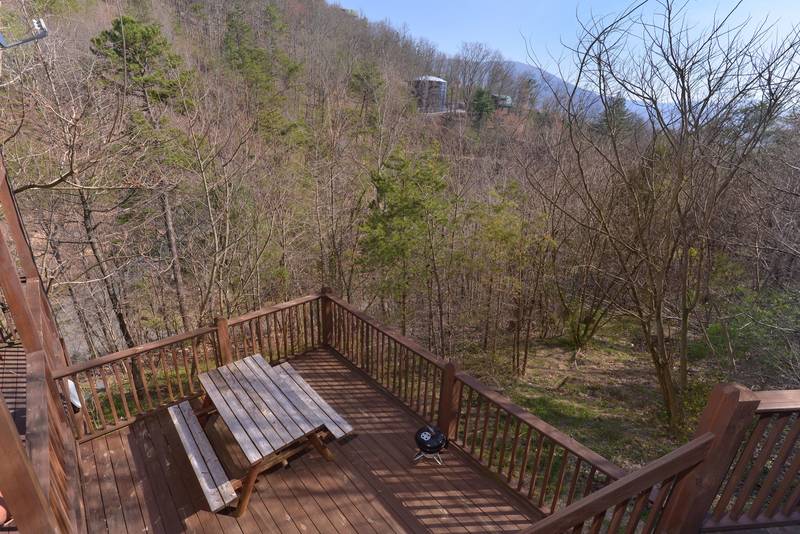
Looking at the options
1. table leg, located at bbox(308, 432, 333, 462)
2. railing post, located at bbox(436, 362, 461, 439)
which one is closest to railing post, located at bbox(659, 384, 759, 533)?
railing post, located at bbox(436, 362, 461, 439)

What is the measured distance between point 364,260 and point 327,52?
14191 millimetres

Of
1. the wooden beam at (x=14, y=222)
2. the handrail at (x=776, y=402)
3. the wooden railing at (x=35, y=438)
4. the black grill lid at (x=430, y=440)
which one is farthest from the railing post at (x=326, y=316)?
the handrail at (x=776, y=402)

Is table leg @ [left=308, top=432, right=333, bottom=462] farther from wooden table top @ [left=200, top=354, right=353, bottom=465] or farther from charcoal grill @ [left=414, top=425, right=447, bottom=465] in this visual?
charcoal grill @ [left=414, top=425, right=447, bottom=465]

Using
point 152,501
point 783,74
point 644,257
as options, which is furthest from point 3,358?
point 783,74

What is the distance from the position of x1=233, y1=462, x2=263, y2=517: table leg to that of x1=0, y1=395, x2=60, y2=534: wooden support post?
1.34 metres

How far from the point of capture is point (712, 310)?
8.07m

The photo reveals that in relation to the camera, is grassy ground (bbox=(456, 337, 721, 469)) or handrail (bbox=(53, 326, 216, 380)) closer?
handrail (bbox=(53, 326, 216, 380))

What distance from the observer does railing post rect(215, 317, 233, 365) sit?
13.0 feet

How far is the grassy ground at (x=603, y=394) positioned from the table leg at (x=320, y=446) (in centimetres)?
441

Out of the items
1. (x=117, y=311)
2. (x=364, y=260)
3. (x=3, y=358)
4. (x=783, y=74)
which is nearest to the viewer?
(x=783, y=74)

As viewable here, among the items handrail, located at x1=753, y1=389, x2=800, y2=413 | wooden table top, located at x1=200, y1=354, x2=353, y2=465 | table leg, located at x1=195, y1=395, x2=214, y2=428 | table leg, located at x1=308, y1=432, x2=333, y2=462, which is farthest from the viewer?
table leg, located at x1=195, y1=395, x2=214, y2=428

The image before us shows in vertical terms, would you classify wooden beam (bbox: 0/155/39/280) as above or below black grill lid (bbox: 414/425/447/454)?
above

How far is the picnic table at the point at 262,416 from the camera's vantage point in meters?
2.88

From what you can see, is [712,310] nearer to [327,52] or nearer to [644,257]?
[644,257]
